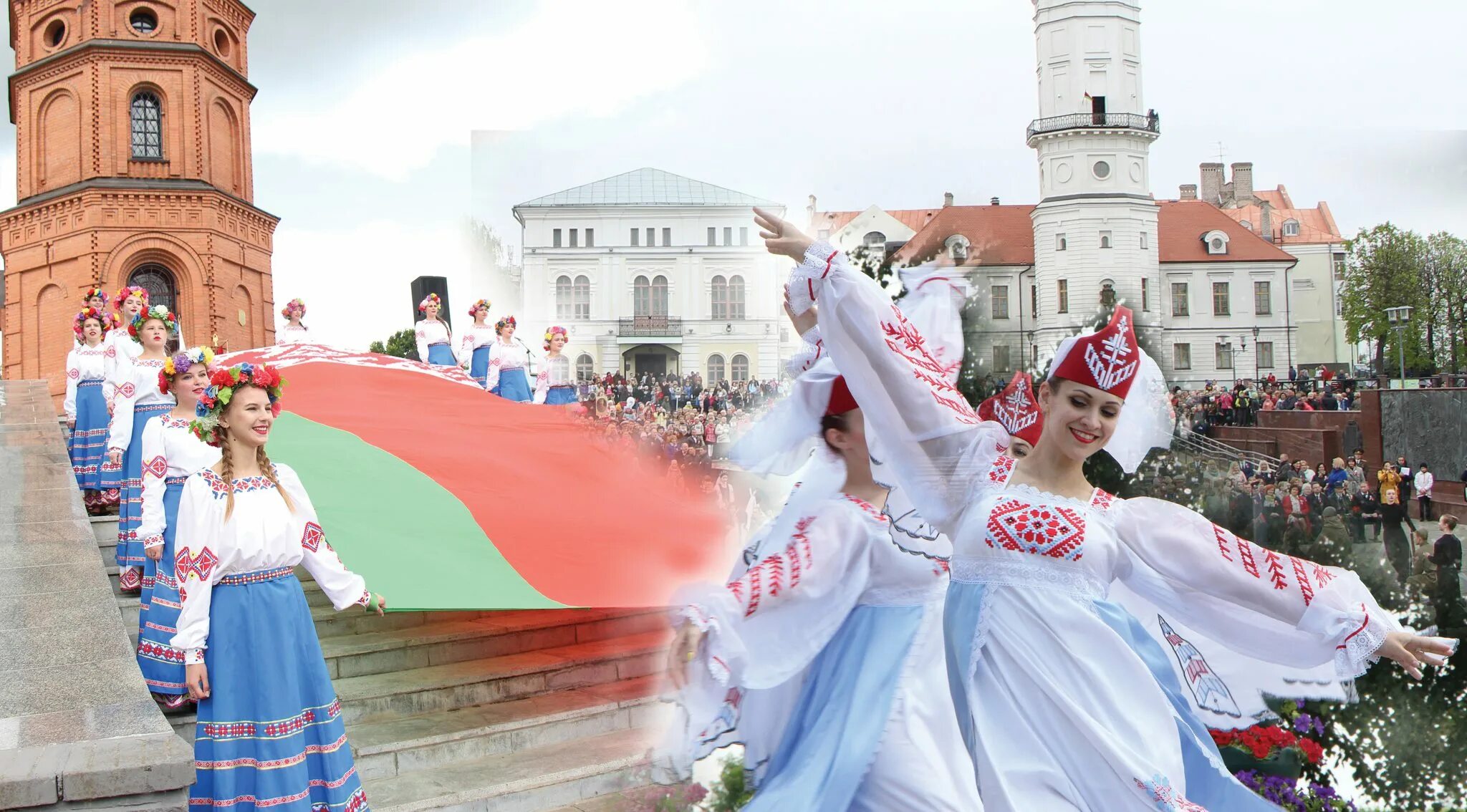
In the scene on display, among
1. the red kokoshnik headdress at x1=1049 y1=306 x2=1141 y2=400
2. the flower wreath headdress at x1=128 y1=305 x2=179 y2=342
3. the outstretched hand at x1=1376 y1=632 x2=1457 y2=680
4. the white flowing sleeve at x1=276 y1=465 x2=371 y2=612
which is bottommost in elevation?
the outstretched hand at x1=1376 y1=632 x2=1457 y2=680

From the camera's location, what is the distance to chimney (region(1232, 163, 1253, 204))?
3991 cm

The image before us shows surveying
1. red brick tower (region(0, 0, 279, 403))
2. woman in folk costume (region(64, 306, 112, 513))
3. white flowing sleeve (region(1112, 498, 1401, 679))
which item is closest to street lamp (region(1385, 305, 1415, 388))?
white flowing sleeve (region(1112, 498, 1401, 679))

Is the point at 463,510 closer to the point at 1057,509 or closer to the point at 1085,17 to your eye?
the point at 1057,509

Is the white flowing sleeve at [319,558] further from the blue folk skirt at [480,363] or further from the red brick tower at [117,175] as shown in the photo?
the red brick tower at [117,175]

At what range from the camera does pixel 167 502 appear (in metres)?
6.21

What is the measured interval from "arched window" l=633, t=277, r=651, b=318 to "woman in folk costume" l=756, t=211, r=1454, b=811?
1.47 m

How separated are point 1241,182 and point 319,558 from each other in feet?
146

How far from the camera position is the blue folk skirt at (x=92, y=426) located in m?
10.0

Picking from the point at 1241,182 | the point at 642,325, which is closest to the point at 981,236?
the point at 642,325

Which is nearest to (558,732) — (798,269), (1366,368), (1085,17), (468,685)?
(468,685)

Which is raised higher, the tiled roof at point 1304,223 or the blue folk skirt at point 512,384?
the tiled roof at point 1304,223

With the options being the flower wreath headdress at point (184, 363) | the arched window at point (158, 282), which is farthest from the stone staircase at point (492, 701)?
the arched window at point (158, 282)

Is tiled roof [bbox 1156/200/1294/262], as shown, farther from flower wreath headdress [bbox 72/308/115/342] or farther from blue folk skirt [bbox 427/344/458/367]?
flower wreath headdress [bbox 72/308/115/342]

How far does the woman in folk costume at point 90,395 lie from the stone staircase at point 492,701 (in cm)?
270
